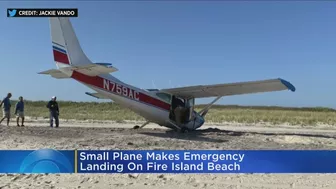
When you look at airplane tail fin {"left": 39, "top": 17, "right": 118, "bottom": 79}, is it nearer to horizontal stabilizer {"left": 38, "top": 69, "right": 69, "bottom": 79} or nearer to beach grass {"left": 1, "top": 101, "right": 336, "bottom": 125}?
horizontal stabilizer {"left": 38, "top": 69, "right": 69, "bottom": 79}

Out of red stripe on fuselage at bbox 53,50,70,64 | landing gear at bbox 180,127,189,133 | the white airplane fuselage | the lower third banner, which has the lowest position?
the lower third banner

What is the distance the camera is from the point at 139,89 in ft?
54.7

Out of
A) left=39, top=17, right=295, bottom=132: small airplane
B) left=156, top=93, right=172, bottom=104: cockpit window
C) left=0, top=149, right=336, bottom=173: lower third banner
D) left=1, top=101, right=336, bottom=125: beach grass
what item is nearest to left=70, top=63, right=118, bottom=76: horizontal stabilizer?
left=39, top=17, right=295, bottom=132: small airplane

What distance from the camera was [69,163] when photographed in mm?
7039

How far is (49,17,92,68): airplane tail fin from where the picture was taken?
48.3ft

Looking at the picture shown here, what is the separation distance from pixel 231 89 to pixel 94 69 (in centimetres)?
721

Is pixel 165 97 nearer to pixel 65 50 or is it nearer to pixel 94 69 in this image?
pixel 94 69

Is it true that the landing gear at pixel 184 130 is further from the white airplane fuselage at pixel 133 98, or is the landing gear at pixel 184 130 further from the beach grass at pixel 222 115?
the beach grass at pixel 222 115

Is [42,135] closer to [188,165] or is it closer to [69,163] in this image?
[69,163]

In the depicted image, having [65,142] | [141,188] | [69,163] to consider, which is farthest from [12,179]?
[65,142]

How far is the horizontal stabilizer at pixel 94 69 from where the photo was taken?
1338cm

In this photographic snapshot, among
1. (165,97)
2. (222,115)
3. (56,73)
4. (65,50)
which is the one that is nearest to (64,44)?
(65,50)

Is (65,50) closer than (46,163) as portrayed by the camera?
→ No

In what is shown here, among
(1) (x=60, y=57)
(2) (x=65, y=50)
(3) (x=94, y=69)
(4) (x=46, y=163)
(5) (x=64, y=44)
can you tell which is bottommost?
(4) (x=46, y=163)
